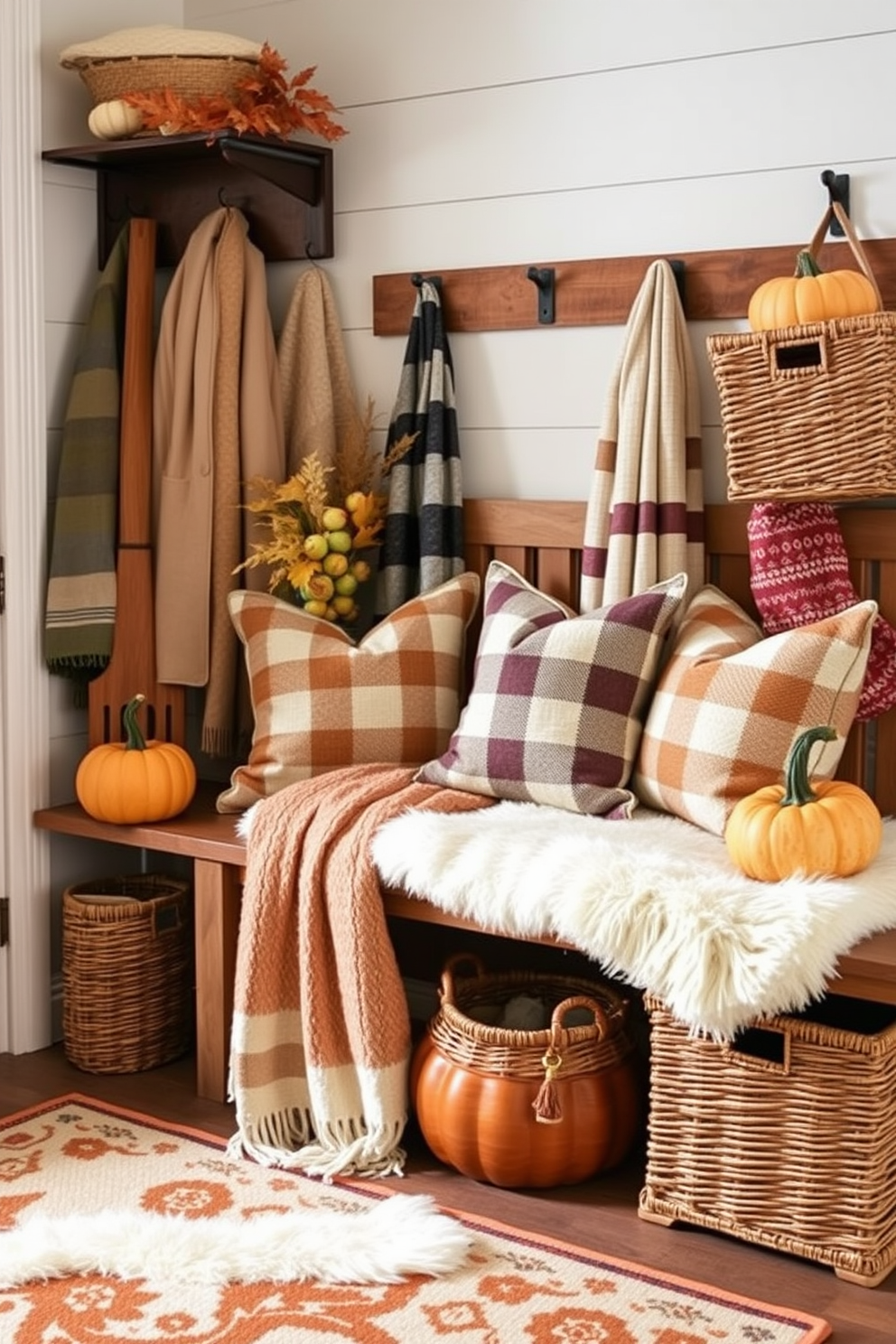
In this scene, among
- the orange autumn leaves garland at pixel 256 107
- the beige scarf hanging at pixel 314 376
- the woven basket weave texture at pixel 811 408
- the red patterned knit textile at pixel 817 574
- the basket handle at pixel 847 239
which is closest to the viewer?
the woven basket weave texture at pixel 811 408

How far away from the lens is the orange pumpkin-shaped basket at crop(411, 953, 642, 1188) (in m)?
2.61

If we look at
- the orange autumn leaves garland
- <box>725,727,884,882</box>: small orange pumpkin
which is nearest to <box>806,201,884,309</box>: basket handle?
<box>725,727,884,882</box>: small orange pumpkin

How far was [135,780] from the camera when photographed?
3123mm

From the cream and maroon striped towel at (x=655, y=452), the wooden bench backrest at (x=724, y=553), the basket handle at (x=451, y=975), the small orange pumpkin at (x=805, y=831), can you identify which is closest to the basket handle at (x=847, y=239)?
the cream and maroon striped towel at (x=655, y=452)

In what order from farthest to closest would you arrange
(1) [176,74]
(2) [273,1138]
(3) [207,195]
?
(3) [207,195], (1) [176,74], (2) [273,1138]

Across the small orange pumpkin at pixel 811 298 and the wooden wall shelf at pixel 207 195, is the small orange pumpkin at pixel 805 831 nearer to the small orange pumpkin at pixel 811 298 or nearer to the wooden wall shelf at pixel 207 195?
the small orange pumpkin at pixel 811 298

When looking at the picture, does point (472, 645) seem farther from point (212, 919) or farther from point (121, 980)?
point (121, 980)

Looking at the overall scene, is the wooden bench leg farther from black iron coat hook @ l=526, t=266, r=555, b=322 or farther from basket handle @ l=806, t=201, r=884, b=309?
basket handle @ l=806, t=201, r=884, b=309

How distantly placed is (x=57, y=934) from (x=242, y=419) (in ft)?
3.62

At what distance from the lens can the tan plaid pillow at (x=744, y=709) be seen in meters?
2.61

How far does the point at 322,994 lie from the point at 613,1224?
59 cm

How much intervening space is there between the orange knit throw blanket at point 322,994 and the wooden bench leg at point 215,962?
0.39 feet

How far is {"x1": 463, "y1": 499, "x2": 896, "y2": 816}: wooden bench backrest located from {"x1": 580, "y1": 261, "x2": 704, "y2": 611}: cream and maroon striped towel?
6 centimetres

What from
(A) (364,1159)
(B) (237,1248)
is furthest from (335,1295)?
(A) (364,1159)
